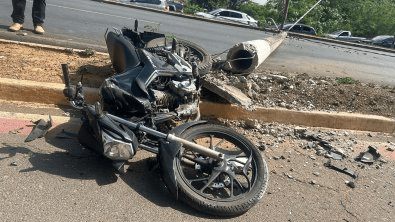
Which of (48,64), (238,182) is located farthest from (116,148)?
(48,64)

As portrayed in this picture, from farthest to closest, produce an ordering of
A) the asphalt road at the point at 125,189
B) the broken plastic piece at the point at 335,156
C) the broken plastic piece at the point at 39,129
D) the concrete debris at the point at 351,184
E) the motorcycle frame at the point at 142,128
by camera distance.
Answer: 1. the broken plastic piece at the point at 335,156
2. the concrete debris at the point at 351,184
3. the broken plastic piece at the point at 39,129
4. the motorcycle frame at the point at 142,128
5. the asphalt road at the point at 125,189

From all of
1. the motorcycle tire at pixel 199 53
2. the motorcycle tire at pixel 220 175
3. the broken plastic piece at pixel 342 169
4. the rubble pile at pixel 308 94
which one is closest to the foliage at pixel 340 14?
the rubble pile at pixel 308 94

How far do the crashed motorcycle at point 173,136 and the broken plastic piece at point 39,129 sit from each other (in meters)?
0.76

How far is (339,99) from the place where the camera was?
6617 millimetres

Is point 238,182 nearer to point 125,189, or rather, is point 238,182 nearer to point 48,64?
→ point 125,189

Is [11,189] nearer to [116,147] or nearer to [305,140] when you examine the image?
[116,147]

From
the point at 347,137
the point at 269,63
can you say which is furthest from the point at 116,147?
the point at 269,63

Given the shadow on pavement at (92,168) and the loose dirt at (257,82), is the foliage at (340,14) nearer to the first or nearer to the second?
the loose dirt at (257,82)

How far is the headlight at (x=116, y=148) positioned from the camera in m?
3.50

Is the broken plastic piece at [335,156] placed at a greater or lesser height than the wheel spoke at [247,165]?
lesser

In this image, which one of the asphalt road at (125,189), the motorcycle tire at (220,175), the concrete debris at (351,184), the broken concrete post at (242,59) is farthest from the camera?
the broken concrete post at (242,59)

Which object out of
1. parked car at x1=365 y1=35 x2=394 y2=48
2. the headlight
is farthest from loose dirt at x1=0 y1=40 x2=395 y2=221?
parked car at x1=365 y1=35 x2=394 y2=48

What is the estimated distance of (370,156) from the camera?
16.9ft

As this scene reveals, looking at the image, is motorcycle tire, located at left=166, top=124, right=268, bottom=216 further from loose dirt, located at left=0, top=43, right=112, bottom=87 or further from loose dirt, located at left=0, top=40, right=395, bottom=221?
loose dirt, located at left=0, top=43, right=112, bottom=87
